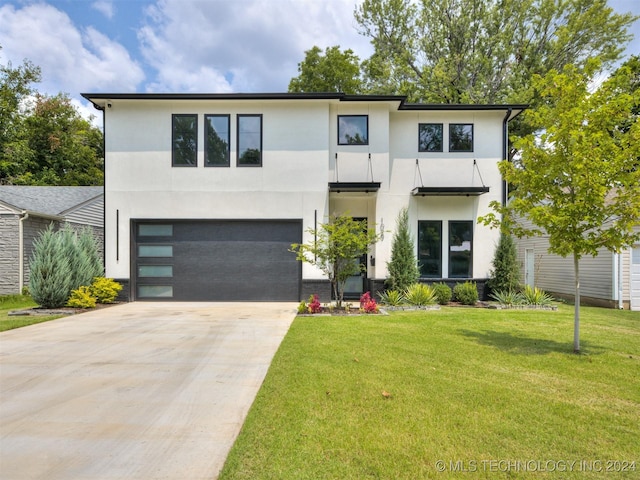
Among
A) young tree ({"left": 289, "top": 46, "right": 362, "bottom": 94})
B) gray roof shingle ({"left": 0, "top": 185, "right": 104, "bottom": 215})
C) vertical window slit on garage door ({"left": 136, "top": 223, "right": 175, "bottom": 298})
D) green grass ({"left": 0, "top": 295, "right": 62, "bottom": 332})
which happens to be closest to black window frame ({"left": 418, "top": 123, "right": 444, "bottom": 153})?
vertical window slit on garage door ({"left": 136, "top": 223, "right": 175, "bottom": 298})

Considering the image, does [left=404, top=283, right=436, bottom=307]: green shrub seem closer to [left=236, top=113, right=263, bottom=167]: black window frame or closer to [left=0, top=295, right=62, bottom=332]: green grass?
[left=236, top=113, right=263, bottom=167]: black window frame

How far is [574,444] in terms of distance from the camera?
281cm

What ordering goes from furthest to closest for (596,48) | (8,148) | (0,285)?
1. (8,148)
2. (596,48)
3. (0,285)

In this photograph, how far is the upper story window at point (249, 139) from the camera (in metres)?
10.9

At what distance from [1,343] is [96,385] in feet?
11.3

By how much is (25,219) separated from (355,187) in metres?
12.2

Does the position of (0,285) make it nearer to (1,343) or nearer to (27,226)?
(27,226)

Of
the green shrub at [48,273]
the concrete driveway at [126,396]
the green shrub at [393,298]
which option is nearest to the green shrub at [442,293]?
the green shrub at [393,298]

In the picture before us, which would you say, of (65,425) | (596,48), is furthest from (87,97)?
(596,48)

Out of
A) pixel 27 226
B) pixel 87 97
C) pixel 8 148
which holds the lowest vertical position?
pixel 27 226

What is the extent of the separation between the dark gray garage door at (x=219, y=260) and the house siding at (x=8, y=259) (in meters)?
5.25

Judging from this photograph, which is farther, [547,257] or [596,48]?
Result: [596,48]

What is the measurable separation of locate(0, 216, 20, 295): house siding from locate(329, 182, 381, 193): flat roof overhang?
38.3 feet

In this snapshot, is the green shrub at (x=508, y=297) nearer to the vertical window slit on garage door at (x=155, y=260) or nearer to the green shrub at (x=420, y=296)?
the green shrub at (x=420, y=296)
